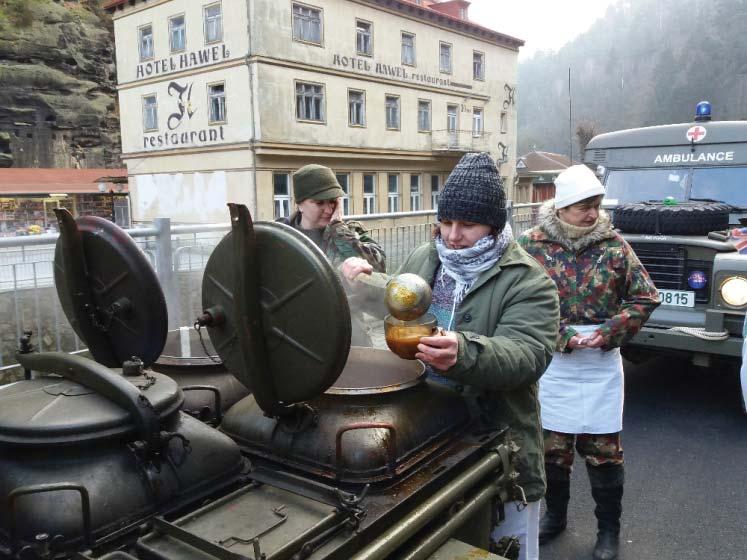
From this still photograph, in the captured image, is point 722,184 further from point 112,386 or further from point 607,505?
point 112,386

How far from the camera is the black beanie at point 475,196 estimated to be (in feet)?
7.15

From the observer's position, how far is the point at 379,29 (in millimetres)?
28516

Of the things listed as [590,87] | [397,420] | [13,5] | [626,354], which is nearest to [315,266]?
[397,420]

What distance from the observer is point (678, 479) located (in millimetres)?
4500

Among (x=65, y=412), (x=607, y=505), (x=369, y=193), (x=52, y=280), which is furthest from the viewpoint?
(x=369, y=193)

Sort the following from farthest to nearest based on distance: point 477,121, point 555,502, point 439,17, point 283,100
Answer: point 477,121
point 439,17
point 283,100
point 555,502

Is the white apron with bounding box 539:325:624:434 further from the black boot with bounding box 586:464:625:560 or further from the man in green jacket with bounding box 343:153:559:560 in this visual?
the man in green jacket with bounding box 343:153:559:560

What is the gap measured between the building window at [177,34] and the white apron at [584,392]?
26.7 m

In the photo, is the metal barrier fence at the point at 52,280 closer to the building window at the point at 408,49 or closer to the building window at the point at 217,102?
the building window at the point at 217,102

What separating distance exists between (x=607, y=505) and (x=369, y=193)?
2695 centimetres

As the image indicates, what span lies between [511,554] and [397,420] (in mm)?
786

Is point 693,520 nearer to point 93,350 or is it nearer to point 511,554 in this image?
point 511,554

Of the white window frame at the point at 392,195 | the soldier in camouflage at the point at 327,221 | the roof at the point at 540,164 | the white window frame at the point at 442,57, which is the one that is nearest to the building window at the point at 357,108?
the white window frame at the point at 392,195

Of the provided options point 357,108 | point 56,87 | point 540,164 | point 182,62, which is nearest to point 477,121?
point 357,108
